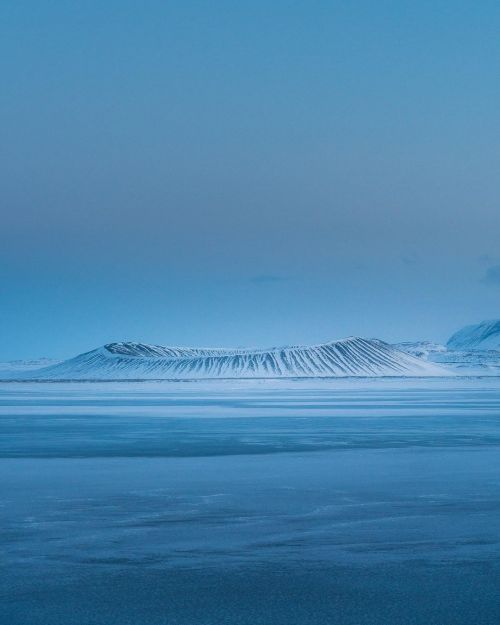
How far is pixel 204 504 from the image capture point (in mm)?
9141

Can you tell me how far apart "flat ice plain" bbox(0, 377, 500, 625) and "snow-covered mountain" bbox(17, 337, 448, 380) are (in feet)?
304

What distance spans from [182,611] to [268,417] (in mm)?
18801

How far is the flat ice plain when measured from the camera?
5.54 meters

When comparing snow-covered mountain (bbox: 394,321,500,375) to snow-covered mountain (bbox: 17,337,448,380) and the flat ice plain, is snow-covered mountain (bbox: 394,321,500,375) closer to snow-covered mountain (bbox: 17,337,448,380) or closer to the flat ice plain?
snow-covered mountain (bbox: 17,337,448,380)

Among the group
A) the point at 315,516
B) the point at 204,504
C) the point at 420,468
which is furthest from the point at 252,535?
the point at 420,468

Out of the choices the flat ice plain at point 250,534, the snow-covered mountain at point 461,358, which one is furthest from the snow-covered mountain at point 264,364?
the flat ice plain at point 250,534

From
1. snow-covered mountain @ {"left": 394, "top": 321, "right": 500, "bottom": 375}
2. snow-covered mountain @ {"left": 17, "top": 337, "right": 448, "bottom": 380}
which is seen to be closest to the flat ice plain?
snow-covered mountain @ {"left": 17, "top": 337, "right": 448, "bottom": 380}

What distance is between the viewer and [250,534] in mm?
7602

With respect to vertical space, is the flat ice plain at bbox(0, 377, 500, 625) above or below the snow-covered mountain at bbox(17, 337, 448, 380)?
below

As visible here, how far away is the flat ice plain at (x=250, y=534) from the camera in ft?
18.2

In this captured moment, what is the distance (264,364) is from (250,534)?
103383 millimetres

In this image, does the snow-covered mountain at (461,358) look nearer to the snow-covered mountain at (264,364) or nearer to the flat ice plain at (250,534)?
the snow-covered mountain at (264,364)

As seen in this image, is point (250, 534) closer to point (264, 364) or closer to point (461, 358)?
point (264, 364)

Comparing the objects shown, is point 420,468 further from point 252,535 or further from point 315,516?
point 252,535
